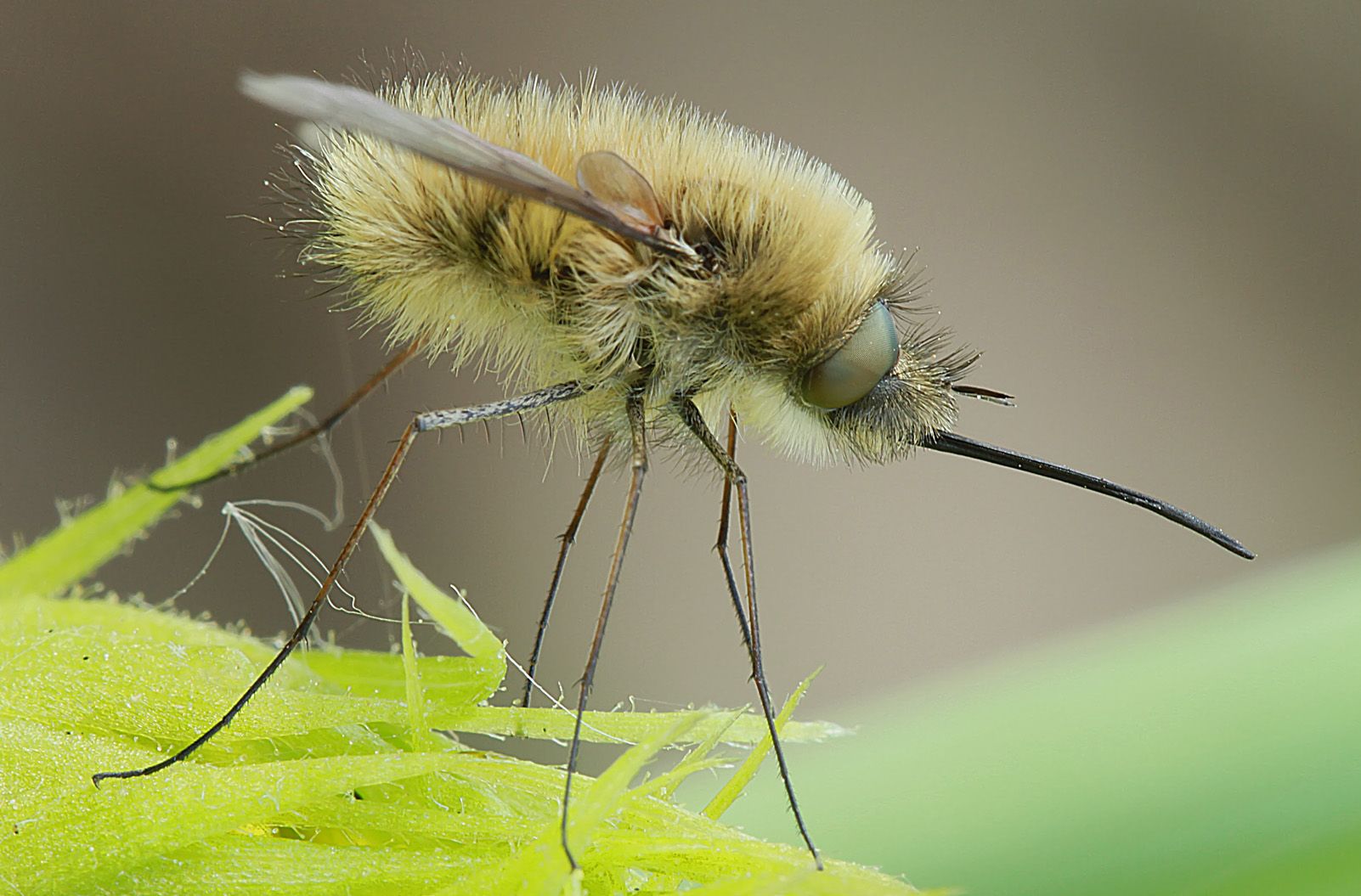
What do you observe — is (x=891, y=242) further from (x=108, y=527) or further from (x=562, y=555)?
(x=108, y=527)

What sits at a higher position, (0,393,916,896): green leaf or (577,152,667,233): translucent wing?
(577,152,667,233): translucent wing

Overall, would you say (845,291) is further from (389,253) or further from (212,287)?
(212,287)

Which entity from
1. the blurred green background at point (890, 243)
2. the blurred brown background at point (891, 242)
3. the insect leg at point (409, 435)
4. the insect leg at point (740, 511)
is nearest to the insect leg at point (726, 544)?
the insect leg at point (740, 511)

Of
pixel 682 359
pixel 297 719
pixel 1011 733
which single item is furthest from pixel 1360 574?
pixel 297 719

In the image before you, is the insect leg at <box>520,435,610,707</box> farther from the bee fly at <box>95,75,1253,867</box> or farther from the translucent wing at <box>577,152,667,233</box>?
the translucent wing at <box>577,152,667,233</box>

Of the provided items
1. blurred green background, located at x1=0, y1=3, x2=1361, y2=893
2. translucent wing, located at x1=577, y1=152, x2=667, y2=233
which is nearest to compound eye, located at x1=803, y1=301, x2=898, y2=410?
translucent wing, located at x1=577, y1=152, x2=667, y2=233

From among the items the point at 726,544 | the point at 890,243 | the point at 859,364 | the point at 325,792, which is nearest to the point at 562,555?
the point at 726,544
